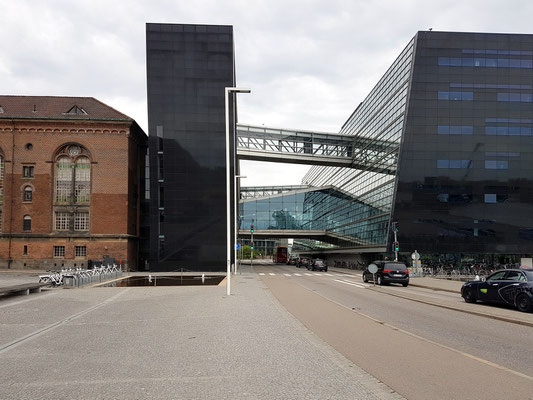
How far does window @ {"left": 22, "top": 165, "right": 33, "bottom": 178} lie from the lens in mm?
49938

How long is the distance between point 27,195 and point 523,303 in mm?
48131

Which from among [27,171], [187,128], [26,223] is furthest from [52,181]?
[187,128]

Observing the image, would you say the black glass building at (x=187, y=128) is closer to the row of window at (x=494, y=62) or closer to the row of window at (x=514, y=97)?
the row of window at (x=494, y=62)

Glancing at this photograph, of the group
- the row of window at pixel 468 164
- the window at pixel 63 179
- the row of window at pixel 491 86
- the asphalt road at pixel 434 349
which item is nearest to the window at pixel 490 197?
the row of window at pixel 468 164

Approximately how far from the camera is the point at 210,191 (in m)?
52.3

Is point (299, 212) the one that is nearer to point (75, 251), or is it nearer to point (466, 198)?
point (466, 198)

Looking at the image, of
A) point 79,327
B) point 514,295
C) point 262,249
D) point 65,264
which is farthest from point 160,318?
point 262,249

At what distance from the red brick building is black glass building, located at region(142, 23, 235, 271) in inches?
142

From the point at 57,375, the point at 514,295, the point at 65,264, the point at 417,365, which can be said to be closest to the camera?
the point at 57,375

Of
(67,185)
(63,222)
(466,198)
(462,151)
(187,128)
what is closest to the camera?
(63,222)

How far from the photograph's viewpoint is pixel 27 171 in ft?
164

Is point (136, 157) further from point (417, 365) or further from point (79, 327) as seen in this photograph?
point (417, 365)

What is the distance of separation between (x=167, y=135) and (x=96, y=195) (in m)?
9.78

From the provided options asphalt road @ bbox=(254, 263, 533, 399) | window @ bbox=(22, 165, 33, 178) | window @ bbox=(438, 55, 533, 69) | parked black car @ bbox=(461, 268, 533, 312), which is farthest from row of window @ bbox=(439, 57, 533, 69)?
window @ bbox=(22, 165, 33, 178)
